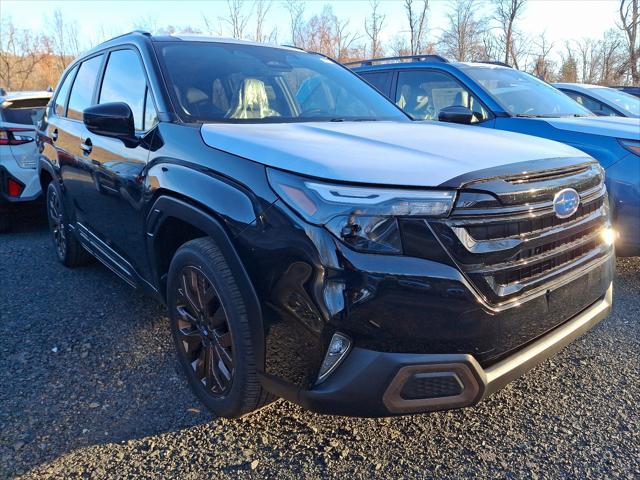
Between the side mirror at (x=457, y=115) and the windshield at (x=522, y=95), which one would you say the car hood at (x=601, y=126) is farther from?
the side mirror at (x=457, y=115)

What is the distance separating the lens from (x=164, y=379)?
262 cm

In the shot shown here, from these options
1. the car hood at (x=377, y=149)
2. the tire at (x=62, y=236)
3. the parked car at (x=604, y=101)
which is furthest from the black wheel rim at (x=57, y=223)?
the parked car at (x=604, y=101)

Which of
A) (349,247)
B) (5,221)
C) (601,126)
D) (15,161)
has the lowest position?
(5,221)

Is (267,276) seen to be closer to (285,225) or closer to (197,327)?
(285,225)

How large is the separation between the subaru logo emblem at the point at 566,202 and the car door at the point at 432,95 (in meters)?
2.70

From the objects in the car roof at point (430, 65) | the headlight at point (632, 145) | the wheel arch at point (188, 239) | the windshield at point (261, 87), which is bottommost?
the wheel arch at point (188, 239)

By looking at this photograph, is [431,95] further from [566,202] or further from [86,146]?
[566,202]

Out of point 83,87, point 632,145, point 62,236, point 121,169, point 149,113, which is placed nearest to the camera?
point 149,113

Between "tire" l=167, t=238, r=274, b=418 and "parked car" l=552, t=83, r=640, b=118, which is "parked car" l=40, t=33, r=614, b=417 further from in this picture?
"parked car" l=552, t=83, r=640, b=118

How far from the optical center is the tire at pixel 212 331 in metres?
1.96

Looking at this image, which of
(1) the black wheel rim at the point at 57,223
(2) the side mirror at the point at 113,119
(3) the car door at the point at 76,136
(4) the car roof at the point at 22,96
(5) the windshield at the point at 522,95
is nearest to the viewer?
(2) the side mirror at the point at 113,119

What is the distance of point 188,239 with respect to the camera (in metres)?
2.44

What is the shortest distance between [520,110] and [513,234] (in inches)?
130

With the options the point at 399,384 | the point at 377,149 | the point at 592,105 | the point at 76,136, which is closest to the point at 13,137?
the point at 76,136
